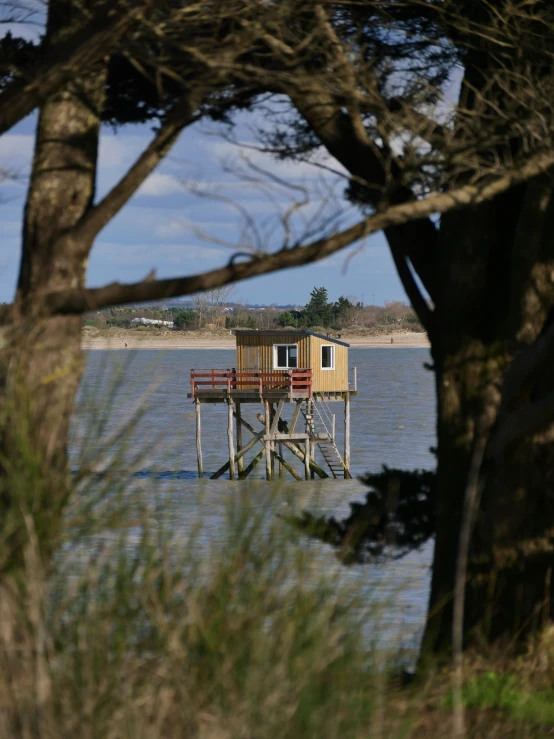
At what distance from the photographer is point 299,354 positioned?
4153 centimetres

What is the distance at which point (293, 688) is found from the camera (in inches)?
138

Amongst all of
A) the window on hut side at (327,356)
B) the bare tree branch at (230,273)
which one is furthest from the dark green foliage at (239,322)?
the bare tree branch at (230,273)

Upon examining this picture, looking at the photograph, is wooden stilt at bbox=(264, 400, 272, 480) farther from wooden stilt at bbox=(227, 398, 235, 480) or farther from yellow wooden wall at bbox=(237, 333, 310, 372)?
yellow wooden wall at bbox=(237, 333, 310, 372)

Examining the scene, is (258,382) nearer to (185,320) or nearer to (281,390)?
(281,390)

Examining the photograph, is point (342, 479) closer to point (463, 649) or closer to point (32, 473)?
point (463, 649)

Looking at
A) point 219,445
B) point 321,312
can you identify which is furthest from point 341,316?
point 219,445

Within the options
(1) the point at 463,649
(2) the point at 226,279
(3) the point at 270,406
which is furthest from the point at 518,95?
(3) the point at 270,406

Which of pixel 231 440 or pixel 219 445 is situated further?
pixel 219 445

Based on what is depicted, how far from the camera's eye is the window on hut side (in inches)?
1672

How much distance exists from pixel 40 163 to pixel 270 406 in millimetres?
33839

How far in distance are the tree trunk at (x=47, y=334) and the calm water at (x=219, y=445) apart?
0.77 ft

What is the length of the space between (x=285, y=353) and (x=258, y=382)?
9.88 feet

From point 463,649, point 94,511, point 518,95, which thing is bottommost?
point 463,649

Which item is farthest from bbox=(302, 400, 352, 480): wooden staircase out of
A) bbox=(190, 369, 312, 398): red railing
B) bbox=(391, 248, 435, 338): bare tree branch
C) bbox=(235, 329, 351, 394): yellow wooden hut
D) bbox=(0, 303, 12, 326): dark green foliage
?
bbox=(0, 303, 12, 326): dark green foliage
